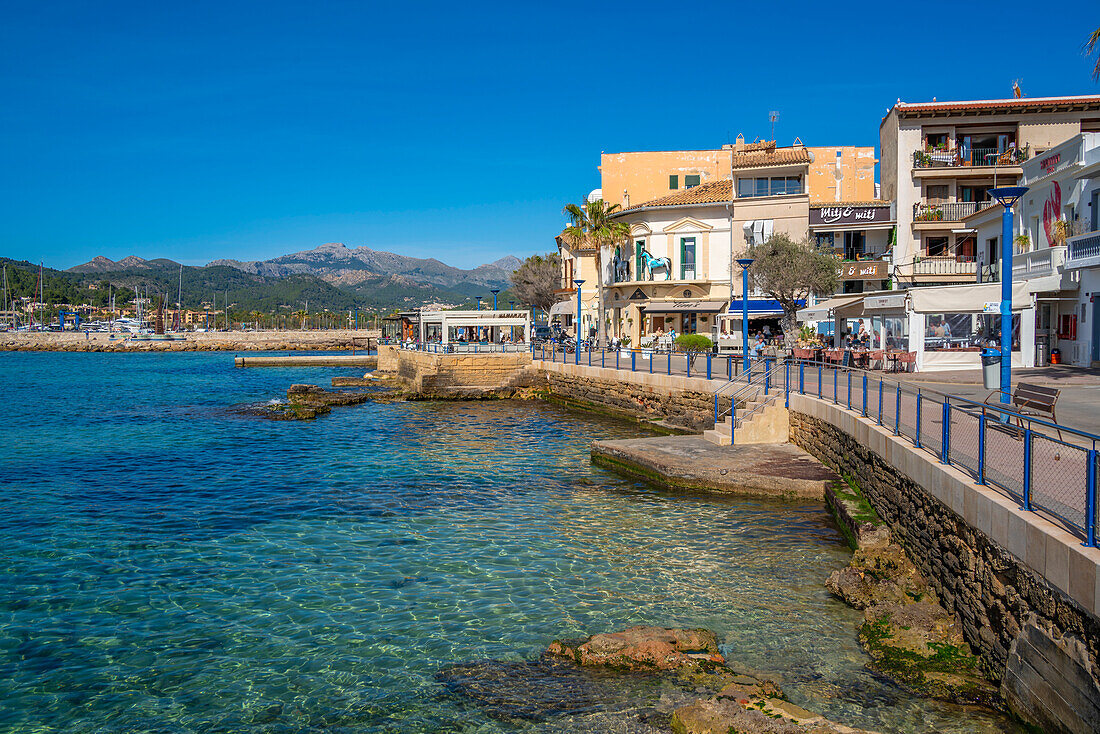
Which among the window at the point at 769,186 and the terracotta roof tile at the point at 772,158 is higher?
the terracotta roof tile at the point at 772,158

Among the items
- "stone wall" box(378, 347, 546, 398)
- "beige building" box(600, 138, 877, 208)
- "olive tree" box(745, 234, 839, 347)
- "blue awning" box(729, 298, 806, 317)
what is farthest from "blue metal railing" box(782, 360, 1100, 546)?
"beige building" box(600, 138, 877, 208)

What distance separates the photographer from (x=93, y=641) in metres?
9.14

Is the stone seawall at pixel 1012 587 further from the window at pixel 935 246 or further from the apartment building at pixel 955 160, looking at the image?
the window at pixel 935 246

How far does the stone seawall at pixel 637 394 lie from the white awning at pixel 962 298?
7.09 m

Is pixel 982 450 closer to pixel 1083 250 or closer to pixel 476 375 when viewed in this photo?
pixel 1083 250

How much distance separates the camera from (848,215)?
4344 cm

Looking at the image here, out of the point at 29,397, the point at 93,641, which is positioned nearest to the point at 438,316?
the point at 29,397

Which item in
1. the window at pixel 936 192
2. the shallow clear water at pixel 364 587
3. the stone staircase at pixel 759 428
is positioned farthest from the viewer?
the window at pixel 936 192

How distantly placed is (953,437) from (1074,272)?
21.3 m

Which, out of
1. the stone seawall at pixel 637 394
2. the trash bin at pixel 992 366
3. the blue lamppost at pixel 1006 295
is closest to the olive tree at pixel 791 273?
the stone seawall at pixel 637 394

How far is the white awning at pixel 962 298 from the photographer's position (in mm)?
23094

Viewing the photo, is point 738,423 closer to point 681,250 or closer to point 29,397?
point 681,250

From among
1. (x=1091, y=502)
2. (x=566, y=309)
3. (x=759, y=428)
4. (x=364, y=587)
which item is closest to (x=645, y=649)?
(x=1091, y=502)

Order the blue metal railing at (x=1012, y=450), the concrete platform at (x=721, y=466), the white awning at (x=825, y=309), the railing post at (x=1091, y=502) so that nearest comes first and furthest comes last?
the railing post at (x=1091, y=502) → the blue metal railing at (x=1012, y=450) → the concrete platform at (x=721, y=466) → the white awning at (x=825, y=309)
